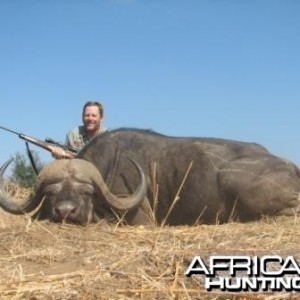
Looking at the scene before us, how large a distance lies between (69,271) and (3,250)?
934 mm

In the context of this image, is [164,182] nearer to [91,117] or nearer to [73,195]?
[73,195]

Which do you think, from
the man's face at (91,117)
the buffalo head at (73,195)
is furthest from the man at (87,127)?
the buffalo head at (73,195)

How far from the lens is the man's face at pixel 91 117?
316 inches

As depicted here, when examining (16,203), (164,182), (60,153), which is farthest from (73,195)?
(60,153)

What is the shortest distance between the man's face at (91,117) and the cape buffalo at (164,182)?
32.5 inches

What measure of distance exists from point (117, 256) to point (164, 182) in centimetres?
288

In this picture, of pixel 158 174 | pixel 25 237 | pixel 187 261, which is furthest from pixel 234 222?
pixel 187 261

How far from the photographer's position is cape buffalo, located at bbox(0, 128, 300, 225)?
20.3ft

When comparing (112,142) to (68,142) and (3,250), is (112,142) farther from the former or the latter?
(3,250)

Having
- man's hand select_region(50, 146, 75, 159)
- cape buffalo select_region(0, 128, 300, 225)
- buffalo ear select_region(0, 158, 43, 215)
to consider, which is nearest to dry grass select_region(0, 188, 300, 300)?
cape buffalo select_region(0, 128, 300, 225)

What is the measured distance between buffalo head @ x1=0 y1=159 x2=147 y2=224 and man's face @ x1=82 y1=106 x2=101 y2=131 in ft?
5.26

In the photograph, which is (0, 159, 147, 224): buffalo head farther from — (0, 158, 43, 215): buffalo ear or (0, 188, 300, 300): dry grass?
(0, 188, 300, 300): dry grass

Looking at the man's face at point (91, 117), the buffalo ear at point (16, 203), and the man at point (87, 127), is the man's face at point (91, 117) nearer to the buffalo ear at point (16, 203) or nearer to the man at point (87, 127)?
the man at point (87, 127)

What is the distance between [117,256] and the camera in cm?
396
